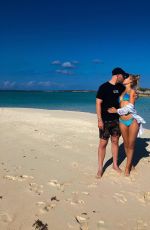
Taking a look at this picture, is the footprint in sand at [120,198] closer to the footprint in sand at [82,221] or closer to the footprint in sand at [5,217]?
the footprint in sand at [82,221]

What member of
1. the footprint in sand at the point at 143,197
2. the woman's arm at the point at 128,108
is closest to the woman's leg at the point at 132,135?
the woman's arm at the point at 128,108

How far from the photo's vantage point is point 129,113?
6.18m

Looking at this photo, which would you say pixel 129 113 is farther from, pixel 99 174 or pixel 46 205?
pixel 46 205

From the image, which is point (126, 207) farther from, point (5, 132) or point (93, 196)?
point (5, 132)

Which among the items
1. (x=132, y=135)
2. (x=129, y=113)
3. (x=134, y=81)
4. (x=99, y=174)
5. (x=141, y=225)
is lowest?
(x=141, y=225)

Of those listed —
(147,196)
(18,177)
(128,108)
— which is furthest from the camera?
(128,108)

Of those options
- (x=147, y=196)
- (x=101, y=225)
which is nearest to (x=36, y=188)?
(x=101, y=225)

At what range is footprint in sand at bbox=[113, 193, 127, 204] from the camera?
5087 millimetres

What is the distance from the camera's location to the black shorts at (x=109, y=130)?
20.8 ft

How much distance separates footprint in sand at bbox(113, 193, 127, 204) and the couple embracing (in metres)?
0.96

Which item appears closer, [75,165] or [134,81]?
[134,81]

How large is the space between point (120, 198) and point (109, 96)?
209 centimetres

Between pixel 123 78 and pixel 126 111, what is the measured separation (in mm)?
693

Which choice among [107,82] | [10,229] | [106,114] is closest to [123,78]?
[107,82]
